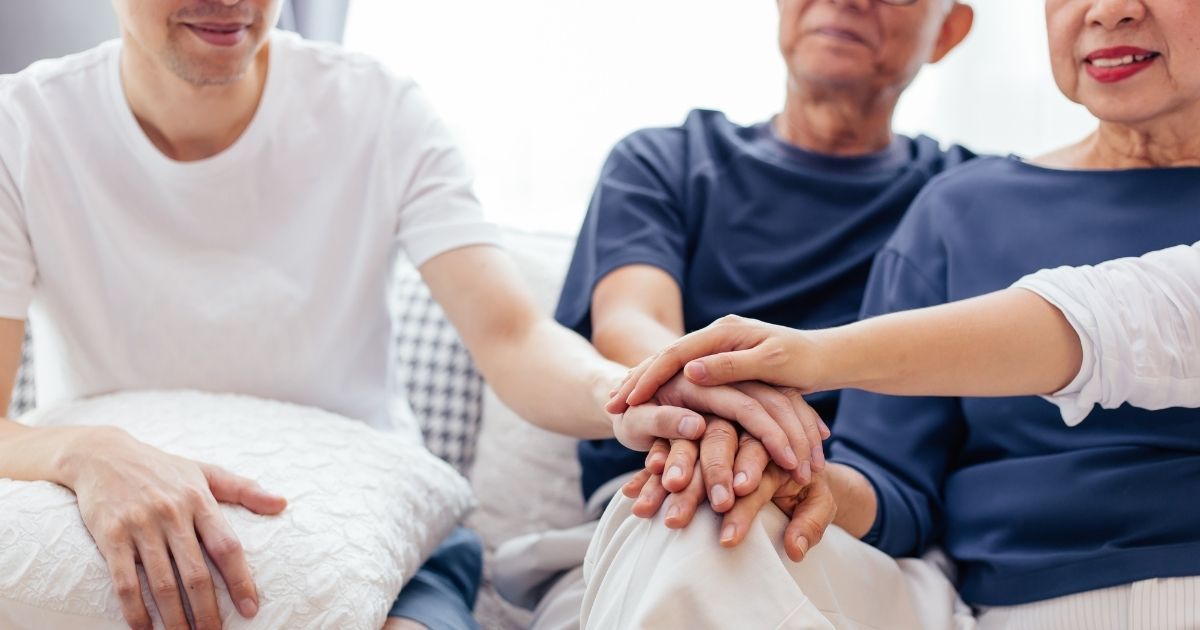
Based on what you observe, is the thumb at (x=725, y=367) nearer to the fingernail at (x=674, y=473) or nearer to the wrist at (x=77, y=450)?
the fingernail at (x=674, y=473)

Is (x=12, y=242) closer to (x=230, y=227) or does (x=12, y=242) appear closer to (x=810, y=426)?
(x=230, y=227)

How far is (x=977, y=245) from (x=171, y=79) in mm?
1051

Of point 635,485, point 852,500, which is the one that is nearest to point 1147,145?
point 852,500

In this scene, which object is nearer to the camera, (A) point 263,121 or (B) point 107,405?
(B) point 107,405

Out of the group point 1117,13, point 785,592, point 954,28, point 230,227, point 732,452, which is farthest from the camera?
point 954,28

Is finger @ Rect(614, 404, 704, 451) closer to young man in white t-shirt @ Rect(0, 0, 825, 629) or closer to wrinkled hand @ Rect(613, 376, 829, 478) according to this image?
wrinkled hand @ Rect(613, 376, 829, 478)

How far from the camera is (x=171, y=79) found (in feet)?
4.90

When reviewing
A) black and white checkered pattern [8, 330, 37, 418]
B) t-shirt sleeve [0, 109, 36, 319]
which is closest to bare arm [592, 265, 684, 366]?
t-shirt sleeve [0, 109, 36, 319]

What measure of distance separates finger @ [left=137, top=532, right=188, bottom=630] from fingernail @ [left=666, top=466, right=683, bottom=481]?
49 cm

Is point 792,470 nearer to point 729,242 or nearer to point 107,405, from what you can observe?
point 729,242

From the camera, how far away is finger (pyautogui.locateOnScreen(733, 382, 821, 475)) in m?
1.14

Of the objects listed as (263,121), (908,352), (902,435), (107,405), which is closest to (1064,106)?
(902,435)

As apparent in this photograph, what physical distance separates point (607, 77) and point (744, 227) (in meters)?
1.01

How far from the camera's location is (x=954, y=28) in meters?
1.84
